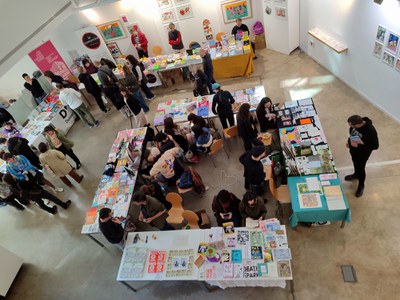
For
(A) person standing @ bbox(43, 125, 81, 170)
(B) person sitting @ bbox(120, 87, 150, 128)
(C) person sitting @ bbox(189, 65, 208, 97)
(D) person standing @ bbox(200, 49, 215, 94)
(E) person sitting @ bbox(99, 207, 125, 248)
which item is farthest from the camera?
(D) person standing @ bbox(200, 49, 215, 94)

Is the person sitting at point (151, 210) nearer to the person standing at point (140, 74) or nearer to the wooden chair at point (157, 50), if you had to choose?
the person standing at point (140, 74)

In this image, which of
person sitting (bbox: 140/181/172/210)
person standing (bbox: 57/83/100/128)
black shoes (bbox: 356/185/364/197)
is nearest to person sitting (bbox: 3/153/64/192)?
person standing (bbox: 57/83/100/128)

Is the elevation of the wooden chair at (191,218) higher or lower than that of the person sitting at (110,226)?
lower

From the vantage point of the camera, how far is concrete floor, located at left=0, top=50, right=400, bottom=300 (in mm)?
4652

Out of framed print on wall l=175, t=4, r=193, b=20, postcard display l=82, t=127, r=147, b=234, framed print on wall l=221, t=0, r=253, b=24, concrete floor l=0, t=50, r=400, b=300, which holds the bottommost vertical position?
concrete floor l=0, t=50, r=400, b=300

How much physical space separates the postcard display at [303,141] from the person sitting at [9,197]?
635 cm

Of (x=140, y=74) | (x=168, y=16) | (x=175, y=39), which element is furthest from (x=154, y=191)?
(x=168, y=16)

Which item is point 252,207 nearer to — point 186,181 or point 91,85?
point 186,181

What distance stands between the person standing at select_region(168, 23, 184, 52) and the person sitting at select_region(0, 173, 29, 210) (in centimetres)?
663

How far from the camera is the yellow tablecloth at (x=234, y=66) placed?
29.3ft

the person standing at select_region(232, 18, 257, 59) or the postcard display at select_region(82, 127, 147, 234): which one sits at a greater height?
the person standing at select_region(232, 18, 257, 59)

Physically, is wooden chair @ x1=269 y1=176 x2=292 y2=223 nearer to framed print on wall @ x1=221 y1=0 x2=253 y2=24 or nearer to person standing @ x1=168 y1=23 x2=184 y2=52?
person standing @ x1=168 y1=23 x2=184 y2=52

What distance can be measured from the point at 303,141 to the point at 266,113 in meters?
1.10

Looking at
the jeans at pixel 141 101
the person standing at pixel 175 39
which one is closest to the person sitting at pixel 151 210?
the jeans at pixel 141 101
